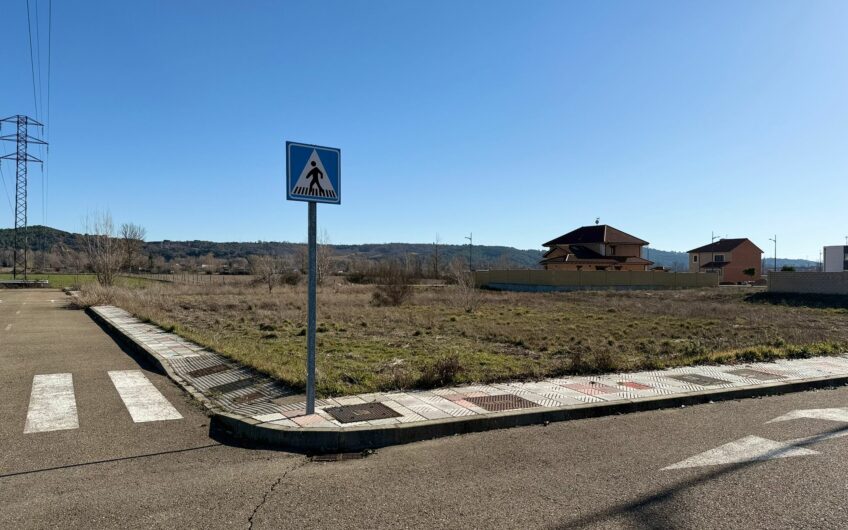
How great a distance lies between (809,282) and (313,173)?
42.7 metres

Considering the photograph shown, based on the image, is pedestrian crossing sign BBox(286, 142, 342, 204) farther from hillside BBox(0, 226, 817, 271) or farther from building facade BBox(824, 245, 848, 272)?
hillside BBox(0, 226, 817, 271)

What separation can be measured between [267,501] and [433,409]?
300 cm

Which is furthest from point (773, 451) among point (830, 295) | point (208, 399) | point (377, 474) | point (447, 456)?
point (830, 295)

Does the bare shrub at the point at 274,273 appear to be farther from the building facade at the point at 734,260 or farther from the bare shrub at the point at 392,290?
the building facade at the point at 734,260

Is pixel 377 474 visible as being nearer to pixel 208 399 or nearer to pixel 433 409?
pixel 433 409

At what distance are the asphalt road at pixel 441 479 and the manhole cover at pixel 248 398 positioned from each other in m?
0.59

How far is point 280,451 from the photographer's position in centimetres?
A: 606

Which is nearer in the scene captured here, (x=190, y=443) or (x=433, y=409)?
(x=190, y=443)

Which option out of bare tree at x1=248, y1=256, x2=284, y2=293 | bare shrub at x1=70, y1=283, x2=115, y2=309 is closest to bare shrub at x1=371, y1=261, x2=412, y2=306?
bare shrub at x1=70, y1=283, x2=115, y2=309

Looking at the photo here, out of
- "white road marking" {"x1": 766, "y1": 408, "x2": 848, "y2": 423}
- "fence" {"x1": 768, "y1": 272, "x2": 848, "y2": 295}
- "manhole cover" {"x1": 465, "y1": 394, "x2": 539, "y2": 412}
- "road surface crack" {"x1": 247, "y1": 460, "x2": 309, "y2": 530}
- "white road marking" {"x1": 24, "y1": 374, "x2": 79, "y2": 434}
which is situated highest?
"fence" {"x1": 768, "y1": 272, "x2": 848, "y2": 295}

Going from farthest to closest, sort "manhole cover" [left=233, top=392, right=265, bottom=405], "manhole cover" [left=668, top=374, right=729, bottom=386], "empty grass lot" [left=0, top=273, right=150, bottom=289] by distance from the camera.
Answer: "empty grass lot" [left=0, top=273, right=150, bottom=289]
"manhole cover" [left=668, top=374, right=729, bottom=386]
"manhole cover" [left=233, top=392, right=265, bottom=405]

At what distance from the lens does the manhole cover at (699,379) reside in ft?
31.0

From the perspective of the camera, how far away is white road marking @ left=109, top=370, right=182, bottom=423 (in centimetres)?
748

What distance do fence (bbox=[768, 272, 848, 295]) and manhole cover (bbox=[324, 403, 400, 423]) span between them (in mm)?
39517
